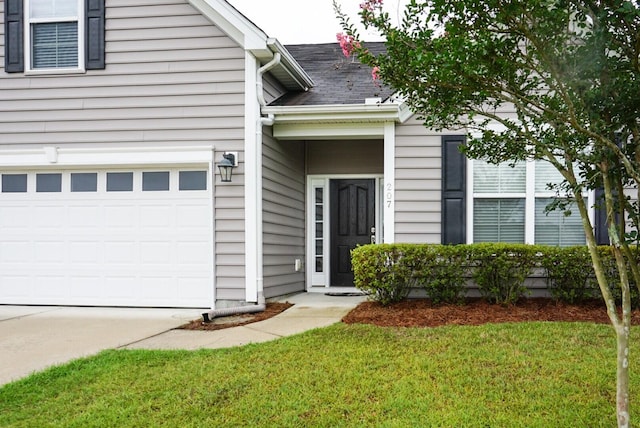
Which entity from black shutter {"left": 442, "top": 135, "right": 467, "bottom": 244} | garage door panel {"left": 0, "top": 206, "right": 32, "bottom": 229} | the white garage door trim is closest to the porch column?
black shutter {"left": 442, "top": 135, "right": 467, "bottom": 244}

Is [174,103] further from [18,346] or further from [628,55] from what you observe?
[628,55]

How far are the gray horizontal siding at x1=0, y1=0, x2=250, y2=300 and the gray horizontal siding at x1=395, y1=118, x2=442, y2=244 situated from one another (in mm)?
2118

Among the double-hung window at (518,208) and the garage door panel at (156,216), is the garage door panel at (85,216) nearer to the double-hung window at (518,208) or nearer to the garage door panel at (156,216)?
the garage door panel at (156,216)

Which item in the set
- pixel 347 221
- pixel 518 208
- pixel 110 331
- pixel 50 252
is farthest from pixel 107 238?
pixel 518 208

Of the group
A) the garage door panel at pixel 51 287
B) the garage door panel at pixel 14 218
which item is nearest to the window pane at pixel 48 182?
the garage door panel at pixel 14 218

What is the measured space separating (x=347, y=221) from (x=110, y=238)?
3.72m

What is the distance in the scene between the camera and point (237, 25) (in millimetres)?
7590

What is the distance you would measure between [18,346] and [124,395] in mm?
2232

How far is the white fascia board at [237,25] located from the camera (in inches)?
297

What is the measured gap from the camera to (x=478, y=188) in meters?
7.91

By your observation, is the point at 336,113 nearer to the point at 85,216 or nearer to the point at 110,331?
the point at 85,216

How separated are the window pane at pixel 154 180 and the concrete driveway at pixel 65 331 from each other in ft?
5.42

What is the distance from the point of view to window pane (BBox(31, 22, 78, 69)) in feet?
26.8

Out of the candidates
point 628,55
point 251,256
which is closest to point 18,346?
point 251,256
